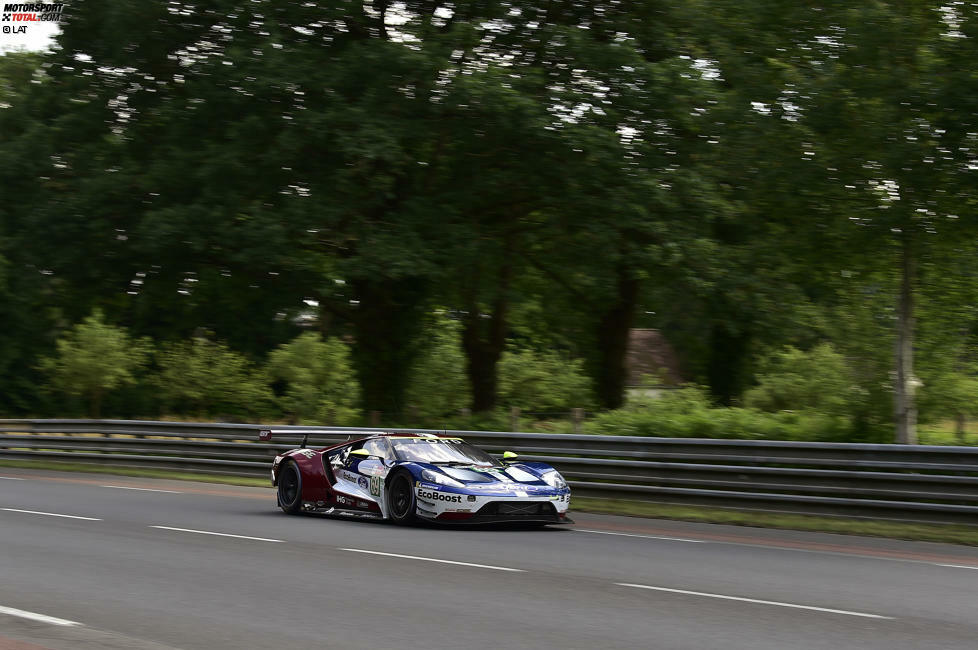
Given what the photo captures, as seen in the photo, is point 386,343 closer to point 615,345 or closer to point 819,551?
point 615,345

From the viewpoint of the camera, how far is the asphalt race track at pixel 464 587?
736cm

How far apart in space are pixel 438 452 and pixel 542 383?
2720cm

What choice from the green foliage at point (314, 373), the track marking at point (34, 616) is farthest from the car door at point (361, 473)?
the green foliage at point (314, 373)

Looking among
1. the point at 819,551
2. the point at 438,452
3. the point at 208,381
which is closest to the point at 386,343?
the point at 438,452

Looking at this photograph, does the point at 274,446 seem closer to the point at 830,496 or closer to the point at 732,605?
the point at 830,496

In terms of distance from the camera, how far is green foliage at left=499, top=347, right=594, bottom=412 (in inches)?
1625

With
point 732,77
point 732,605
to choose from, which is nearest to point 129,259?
point 732,77

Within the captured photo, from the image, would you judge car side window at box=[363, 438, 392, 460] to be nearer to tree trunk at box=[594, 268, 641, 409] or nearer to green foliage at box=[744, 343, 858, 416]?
green foliage at box=[744, 343, 858, 416]

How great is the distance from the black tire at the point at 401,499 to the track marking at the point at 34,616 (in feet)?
21.1

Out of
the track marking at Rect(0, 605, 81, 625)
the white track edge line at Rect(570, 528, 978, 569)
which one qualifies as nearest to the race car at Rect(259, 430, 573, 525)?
the white track edge line at Rect(570, 528, 978, 569)

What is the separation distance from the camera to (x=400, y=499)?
1448cm

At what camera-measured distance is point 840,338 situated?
21.6 meters

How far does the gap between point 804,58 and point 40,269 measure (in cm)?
1805

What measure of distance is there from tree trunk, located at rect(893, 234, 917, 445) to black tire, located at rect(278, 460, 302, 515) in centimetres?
842
